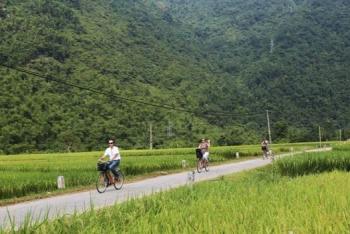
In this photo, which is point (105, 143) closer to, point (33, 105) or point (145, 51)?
point (33, 105)

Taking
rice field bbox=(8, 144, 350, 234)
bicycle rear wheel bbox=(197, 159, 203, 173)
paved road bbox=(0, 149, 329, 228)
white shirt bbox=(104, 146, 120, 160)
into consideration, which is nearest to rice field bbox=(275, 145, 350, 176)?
paved road bbox=(0, 149, 329, 228)

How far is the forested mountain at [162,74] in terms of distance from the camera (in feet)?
259

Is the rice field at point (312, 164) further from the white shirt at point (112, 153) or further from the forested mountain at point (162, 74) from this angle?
the forested mountain at point (162, 74)

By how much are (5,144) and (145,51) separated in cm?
6228

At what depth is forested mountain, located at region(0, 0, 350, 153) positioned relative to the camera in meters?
78.9

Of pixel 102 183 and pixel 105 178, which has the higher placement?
→ pixel 105 178

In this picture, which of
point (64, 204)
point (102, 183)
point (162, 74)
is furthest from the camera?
point (162, 74)

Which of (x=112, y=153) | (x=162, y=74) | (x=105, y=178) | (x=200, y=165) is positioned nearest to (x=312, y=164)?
(x=112, y=153)

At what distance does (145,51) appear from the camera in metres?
127

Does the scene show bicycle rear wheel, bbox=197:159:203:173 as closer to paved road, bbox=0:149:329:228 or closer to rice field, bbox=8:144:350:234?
paved road, bbox=0:149:329:228

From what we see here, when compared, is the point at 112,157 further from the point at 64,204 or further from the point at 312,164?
the point at 312,164

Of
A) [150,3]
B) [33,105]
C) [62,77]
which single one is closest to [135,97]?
[62,77]

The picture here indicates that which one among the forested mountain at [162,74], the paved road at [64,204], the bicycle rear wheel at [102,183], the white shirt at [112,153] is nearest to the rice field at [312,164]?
the paved road at [64,204]

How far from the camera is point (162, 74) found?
114188mm
